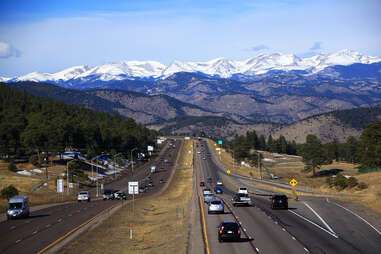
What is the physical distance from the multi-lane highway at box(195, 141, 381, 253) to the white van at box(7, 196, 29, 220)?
22.8 meters

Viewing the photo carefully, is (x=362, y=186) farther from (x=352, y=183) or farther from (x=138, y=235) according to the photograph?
(x=138, y=235)

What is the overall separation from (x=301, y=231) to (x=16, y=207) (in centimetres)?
3496

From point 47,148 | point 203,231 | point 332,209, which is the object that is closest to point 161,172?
point 47,148

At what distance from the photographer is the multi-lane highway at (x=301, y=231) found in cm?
3334

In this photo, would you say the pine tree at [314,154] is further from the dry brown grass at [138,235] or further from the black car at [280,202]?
the black car at [280,202]

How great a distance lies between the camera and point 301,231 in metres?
40.9

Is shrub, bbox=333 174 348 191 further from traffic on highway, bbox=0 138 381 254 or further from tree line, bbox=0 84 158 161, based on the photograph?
tree line, bbox=0 84 158 161

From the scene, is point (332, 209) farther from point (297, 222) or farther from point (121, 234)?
point (121, 234)

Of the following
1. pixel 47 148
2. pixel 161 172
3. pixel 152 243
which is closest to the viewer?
pixel 152 243

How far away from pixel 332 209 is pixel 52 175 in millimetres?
83819

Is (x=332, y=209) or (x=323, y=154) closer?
(x=332, y=209)

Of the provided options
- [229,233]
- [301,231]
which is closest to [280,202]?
[301,231]

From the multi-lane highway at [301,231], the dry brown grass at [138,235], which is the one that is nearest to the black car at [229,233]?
the multi-lane highway at [301,231]

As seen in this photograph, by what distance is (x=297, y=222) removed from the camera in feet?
155
